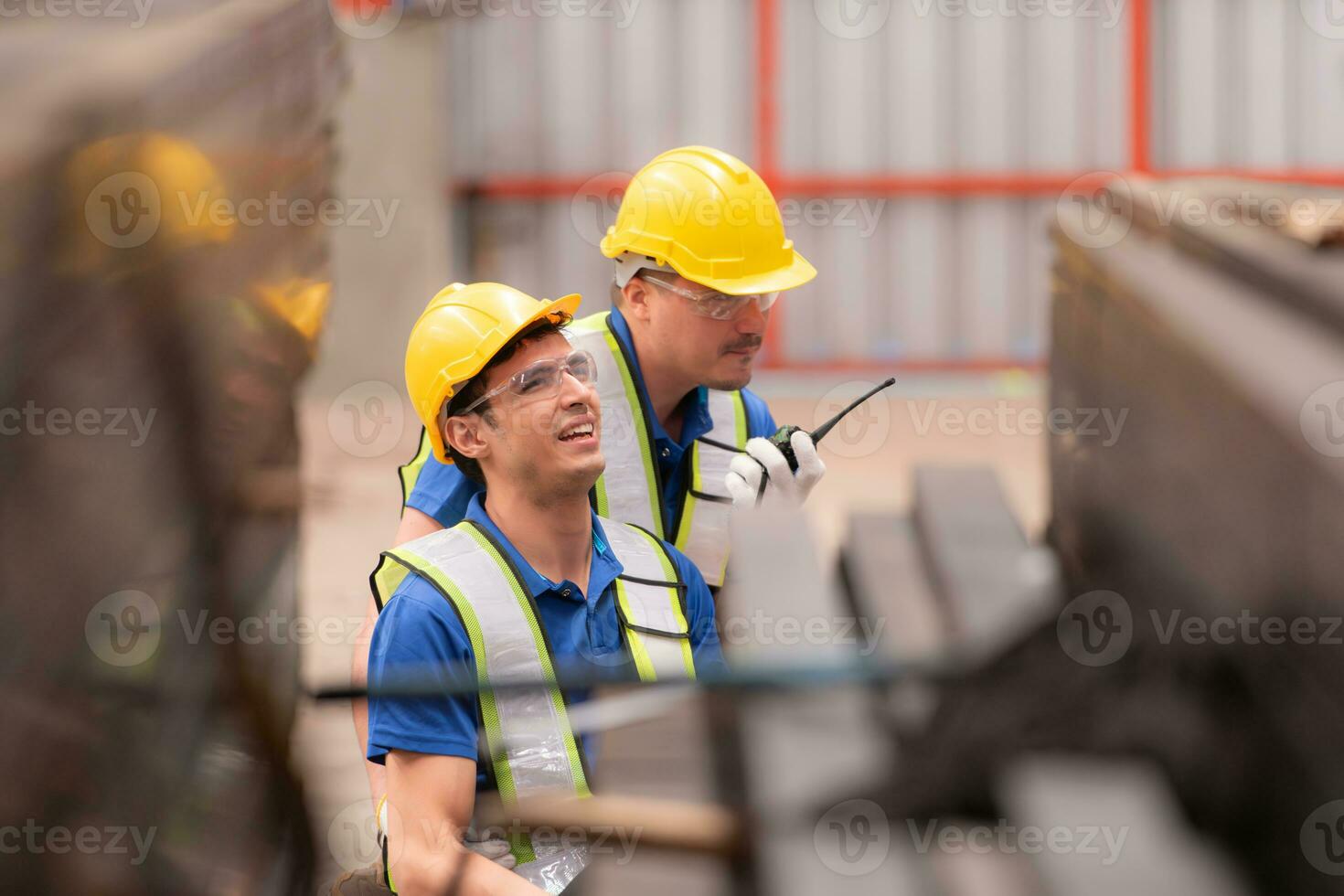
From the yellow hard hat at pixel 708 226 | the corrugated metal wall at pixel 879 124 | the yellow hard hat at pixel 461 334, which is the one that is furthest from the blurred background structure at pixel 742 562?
the corrugated metal wall at pixel 879 124

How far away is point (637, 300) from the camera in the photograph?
10.5 feet

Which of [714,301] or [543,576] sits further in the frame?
[714,301]

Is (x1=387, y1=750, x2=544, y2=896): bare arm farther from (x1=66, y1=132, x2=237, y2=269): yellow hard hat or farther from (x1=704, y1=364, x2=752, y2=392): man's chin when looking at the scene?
(x1=704, y1=364, x2=752, y2=392): man's chin

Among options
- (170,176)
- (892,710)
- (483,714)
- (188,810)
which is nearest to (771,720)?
(483,714)

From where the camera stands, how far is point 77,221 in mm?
1352

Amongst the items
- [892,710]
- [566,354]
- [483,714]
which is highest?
[566,354]

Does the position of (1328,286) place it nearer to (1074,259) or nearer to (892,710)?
(892,710)

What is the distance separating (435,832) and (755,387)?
8.34 m

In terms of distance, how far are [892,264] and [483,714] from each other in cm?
863

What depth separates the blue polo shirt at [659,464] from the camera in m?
2.75

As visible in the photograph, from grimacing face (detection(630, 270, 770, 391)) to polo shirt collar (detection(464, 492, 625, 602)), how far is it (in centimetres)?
58

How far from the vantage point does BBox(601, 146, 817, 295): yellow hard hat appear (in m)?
3.17

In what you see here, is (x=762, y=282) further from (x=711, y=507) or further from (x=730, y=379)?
(x=711, y=507)

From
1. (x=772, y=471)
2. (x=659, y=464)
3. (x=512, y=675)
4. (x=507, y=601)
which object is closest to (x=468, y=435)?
(x=507, y=601)
